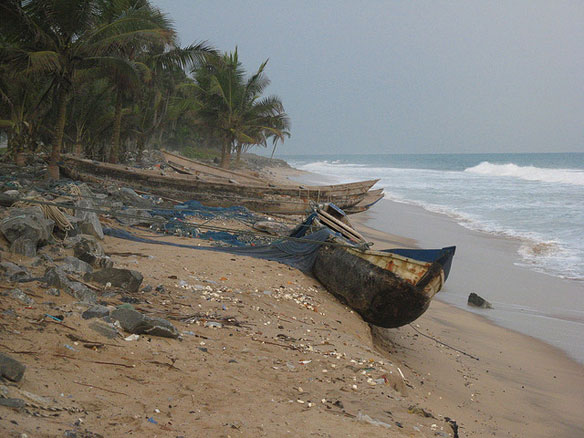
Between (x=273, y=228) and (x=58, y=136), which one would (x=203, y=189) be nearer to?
(x=273, y=228)

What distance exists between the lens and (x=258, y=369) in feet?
14.1

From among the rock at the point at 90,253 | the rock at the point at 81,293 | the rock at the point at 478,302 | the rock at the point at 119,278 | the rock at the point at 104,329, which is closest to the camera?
the rock at the point at 104,329

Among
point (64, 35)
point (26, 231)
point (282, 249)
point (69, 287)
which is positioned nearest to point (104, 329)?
point (69, 287)

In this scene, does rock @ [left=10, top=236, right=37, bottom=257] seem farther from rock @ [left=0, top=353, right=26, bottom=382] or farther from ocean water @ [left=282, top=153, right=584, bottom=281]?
ocean water @ [left=282, top=153, right=584, bottom=281]

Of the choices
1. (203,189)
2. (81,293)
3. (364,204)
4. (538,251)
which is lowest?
(81,293)

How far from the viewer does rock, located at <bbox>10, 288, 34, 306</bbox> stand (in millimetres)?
4316

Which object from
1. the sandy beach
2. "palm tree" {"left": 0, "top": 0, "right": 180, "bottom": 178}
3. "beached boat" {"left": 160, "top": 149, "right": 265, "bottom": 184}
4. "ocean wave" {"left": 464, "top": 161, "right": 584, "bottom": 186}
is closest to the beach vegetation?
"palm tree" {"left": 0, "top": 0, "right": 180, "bottom": 178}

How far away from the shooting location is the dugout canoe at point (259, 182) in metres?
14.7

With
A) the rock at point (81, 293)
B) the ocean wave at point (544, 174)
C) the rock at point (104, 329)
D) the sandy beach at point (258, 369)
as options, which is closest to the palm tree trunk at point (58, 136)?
the sandy beach at point (258, 369)

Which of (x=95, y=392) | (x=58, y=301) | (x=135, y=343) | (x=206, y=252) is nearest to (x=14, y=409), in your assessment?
(x=95, y=392)

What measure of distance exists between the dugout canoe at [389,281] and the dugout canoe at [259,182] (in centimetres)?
722

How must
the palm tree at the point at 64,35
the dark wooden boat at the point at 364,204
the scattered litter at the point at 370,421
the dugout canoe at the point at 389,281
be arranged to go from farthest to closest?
the dark wooden boat at the point at 364,204, the palm tree at the point at 64,35, the dugout canoe at the point at 389,281, the scattered litter at the point at 370,421

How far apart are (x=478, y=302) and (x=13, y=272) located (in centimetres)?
763

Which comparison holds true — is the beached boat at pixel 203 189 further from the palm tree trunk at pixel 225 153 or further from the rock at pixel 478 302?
the palm tree trunk at pixel 225 153
